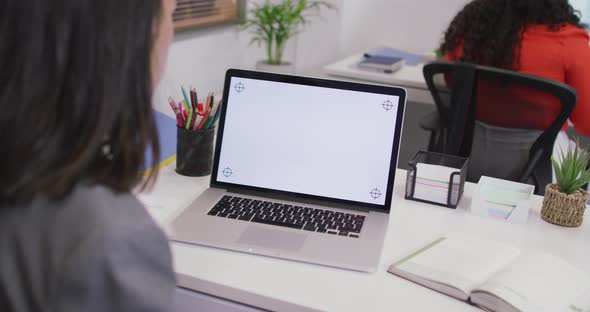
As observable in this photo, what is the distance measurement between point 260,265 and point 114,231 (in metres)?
0.49

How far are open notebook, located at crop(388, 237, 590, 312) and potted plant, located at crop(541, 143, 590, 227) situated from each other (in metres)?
0.21

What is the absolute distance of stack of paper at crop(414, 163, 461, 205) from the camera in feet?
4.31

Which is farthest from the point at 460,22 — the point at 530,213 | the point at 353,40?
the point at 353,40

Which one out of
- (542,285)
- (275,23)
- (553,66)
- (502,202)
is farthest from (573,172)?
(275,23)

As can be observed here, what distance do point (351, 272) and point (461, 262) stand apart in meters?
0.19

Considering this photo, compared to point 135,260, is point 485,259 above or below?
below

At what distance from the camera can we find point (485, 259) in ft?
3.47

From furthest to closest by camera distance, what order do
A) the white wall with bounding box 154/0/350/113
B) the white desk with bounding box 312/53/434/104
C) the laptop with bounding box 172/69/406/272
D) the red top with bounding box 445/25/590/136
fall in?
the white wall with bounding box 154/0/350/113
the white desk with bounding box 312/53/434/104
the red top with bounding box 445/25/590/136
the laptop with bounding box 172/69/406/272

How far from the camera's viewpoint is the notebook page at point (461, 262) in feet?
3.25

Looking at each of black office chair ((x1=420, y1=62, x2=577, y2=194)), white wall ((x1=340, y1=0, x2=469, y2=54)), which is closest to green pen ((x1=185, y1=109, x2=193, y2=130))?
black office chair ((x1=420, y1=62, x2=577, y2=194))

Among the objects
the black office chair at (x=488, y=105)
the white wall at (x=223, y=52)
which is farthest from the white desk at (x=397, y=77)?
the white wall at (x=223, y=52)

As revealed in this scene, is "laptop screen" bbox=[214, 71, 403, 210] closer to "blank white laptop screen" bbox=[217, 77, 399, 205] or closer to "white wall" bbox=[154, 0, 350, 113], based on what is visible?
"blank white laptop screen" bbox=[217, 77, 399, 205]

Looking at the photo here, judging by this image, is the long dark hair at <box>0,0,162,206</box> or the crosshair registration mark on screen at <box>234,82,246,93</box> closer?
the long dark hair at <box>0,0,162,206</box>

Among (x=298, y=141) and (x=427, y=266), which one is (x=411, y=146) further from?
(x=427, y=266)
